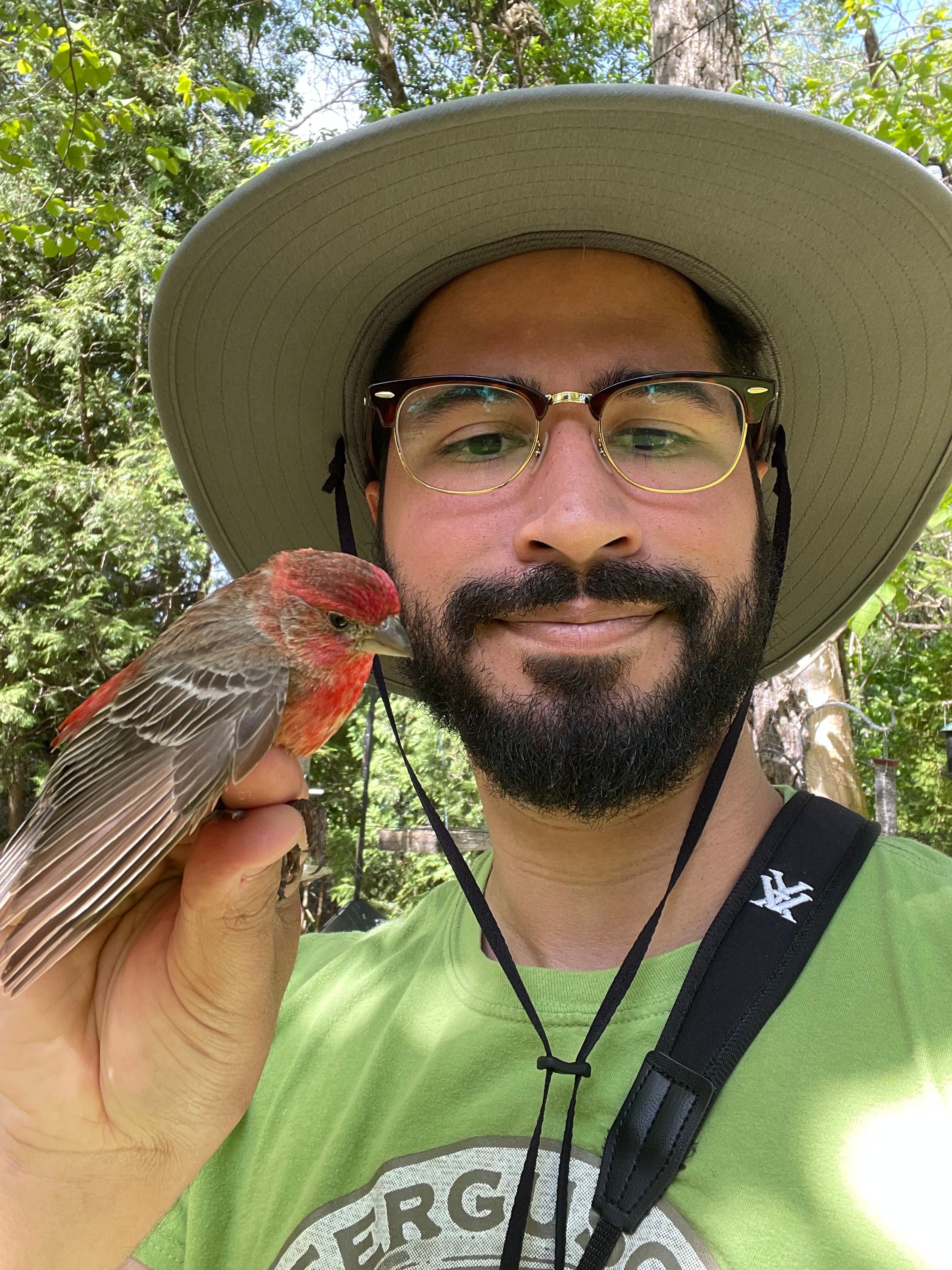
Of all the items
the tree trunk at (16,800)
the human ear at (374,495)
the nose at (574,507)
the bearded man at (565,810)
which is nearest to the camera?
the bearded man at (565,810)

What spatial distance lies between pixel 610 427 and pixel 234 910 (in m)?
1.15

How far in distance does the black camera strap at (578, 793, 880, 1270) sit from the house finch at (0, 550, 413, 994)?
0.80 m

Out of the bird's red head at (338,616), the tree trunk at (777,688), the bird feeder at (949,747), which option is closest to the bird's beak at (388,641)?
the bird's red head at (338,616)

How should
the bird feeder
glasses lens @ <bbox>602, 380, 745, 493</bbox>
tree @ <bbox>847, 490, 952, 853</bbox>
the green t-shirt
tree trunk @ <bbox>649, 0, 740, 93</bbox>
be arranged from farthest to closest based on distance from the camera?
tree @ <bbox>847, 490, 952, 853</bbox> → the bird feeder → tree trunk @ <bbox>649, 0, 740, 93</bbox> → glasses lens @ <bbox>602, 380, 745, 493</bbox> → the green t-shirt

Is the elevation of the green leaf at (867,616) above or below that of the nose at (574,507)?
below

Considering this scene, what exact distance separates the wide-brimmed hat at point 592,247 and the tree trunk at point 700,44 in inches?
141

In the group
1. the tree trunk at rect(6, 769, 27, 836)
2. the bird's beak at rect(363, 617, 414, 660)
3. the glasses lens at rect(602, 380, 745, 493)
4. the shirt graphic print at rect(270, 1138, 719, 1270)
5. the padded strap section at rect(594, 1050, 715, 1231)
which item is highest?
the glasses lens at rect(602, 380, 745, 493)

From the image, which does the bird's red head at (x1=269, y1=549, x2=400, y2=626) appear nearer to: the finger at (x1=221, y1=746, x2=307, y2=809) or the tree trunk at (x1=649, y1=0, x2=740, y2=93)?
the finger at (x1=221, y1=746, x2=307, y2=809)

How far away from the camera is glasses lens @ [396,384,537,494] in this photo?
1.97m

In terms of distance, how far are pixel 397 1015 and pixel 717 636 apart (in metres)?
0.99

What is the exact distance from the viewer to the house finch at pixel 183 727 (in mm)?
1428

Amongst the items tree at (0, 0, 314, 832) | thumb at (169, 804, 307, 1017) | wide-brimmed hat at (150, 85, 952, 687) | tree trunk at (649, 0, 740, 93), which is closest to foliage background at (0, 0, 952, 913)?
tree at (0, 0, 314, 832)

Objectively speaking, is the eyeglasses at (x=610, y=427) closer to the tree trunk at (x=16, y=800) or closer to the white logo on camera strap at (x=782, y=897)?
the white logo on camera strap at (x=782, y=897)

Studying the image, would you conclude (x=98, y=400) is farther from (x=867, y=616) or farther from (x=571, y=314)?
(x=571, y=314)
